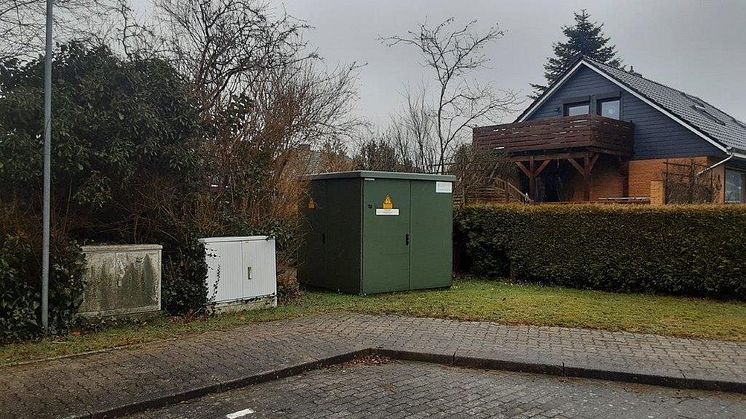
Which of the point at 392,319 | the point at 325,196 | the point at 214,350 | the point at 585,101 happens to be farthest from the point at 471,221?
the point at 585,101

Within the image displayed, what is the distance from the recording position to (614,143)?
21.5 meters

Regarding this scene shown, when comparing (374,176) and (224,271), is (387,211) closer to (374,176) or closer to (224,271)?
(374,176)

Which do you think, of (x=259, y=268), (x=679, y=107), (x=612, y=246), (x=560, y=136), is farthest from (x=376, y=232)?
(x=679, y=107)

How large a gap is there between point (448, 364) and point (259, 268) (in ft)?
12.3

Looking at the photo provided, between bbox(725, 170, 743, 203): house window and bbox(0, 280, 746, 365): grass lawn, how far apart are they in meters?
14.5

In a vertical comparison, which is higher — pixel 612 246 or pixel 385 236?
pixel 385 236

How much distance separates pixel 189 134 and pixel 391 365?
14.7 feet

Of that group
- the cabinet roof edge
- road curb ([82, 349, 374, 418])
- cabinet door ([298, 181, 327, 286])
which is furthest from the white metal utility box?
road curb ([82, 349, 374, 418])

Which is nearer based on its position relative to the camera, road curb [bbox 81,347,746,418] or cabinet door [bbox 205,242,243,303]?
road curb [bbox 81,347,746,418]

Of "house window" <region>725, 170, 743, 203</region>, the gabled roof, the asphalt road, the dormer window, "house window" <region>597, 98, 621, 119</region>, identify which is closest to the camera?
the asphalt road

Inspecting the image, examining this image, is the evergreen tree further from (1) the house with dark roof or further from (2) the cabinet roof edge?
(2) the cabinet roof edge

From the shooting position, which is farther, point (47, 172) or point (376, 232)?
point (376, 232)

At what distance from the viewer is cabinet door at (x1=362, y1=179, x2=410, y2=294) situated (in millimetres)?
9820

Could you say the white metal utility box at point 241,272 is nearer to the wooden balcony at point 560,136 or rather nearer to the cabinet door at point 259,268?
the cabinet door at point 259,268
